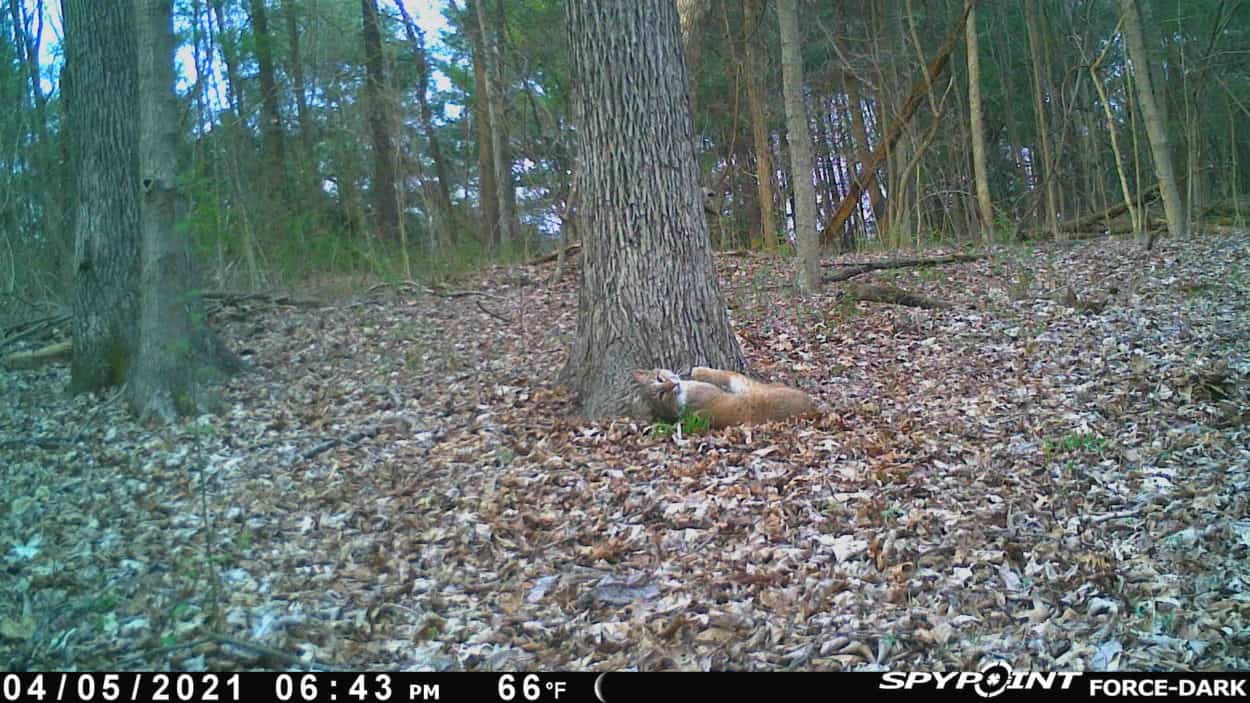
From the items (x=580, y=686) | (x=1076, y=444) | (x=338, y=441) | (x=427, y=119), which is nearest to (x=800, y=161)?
(x=1076, y=444)

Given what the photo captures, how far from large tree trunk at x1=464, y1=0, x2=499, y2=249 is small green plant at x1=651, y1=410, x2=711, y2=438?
9484 mm

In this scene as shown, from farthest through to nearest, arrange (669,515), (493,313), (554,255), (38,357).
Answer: (554,255) → (493,313) → (38,357) → (669,515)

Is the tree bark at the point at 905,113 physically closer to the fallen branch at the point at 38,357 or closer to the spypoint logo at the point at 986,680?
the fallen branch at the point at 38,357

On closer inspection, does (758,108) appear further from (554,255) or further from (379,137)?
(379,137)

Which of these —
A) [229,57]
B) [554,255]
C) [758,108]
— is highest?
[229,57]

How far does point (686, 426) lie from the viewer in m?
6.32

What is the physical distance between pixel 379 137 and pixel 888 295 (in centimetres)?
1051

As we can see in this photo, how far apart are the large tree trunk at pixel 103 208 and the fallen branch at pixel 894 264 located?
783cm

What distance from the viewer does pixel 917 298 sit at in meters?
9.88

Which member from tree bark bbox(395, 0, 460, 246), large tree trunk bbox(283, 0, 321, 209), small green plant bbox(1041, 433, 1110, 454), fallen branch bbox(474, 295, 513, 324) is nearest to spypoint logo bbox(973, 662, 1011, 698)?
small green plant bbox(1041, 433, 1110, 454)

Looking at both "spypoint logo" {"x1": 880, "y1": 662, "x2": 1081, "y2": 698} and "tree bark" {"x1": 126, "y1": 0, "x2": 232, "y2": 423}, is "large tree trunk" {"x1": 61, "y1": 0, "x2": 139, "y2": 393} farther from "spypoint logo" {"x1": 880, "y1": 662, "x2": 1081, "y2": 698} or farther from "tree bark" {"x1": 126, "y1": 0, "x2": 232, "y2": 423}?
"spypoint logo" {"x1": 880, "y1": 662, "x2": 1081, "y2": 698}

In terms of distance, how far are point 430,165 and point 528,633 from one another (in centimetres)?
1877

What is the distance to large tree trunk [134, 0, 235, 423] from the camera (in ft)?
21.1

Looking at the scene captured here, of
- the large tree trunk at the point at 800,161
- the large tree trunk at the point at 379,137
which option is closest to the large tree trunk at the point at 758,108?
the large tree trunk at the point at 800,161
